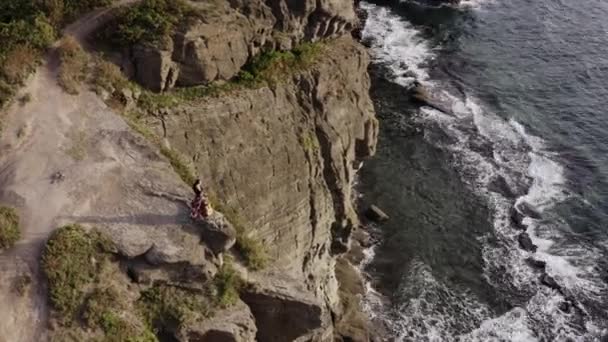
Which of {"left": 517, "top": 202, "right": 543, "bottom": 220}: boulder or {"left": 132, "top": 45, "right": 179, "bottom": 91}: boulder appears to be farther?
{"left": 517, "top": 202, "right": 543, "bottom": 220}: boulder

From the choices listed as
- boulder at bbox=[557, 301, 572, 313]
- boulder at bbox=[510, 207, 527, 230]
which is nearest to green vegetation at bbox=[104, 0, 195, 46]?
boulder at bbox=[557, 301, 572, 313]

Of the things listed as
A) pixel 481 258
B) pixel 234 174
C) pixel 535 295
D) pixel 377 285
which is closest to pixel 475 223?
pixel 481 258

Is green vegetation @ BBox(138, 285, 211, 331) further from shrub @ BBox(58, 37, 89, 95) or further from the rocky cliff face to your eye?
shrub @ BBox(58, 37, 89, 95)

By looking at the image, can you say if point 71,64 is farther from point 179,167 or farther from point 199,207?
point 199,207

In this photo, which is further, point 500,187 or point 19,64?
point 500,187

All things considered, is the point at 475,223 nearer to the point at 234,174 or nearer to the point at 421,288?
the point at 421,288

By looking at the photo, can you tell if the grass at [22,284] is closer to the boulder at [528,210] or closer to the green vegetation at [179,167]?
the green vegetation at [179,167]

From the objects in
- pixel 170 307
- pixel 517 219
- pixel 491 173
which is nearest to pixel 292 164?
pixel 170 307
